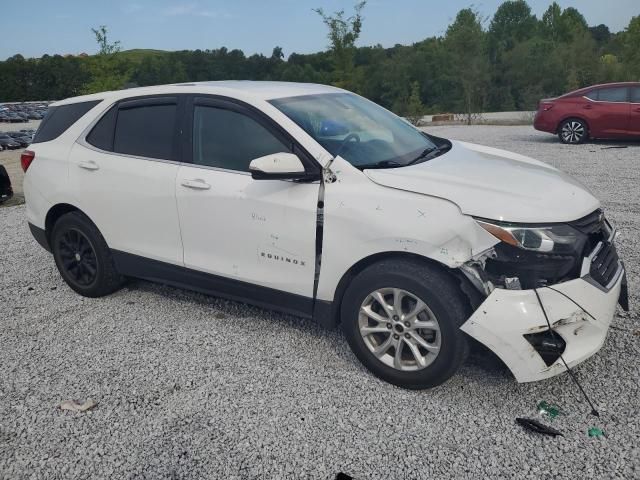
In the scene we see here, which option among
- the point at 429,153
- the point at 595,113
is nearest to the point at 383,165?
the point at 429,153

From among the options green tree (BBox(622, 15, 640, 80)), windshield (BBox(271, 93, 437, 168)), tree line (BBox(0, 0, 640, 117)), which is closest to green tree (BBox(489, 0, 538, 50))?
tree line (BBox(0, 0, 640, 117))

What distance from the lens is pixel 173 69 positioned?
83.5 meters

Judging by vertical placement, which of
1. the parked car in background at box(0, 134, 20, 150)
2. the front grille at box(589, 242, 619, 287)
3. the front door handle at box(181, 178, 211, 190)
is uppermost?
the front door handle at box(181, 178, 211, 190)

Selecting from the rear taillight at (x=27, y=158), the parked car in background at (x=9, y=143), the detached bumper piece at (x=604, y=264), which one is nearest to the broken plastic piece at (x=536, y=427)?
the detached bumper piece at (x=604, y=264)

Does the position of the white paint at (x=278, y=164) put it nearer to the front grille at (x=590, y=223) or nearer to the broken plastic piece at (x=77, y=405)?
the front grille at (x=590, y=223)

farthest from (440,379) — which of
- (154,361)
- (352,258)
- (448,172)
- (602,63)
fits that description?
(602,63)

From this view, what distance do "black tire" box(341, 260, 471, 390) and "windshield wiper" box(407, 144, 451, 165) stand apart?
32.4 inches

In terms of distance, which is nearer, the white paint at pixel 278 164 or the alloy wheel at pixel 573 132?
the white paint at pixel 278 164

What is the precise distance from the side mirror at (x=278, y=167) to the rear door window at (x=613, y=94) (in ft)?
38.9

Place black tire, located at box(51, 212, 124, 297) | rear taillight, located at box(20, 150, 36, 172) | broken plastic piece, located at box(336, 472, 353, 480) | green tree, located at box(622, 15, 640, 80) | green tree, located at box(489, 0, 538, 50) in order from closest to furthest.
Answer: broken plastic piece, located at box(336, 472, 353, 480)
black tire, located at box(51, 212, 124, 297)
rear taillight, located at box(20, 150, 36, 172)
green tree, located at box(622, 15, 640, 80)
green tree, located at box(489, 0, 538, 50)

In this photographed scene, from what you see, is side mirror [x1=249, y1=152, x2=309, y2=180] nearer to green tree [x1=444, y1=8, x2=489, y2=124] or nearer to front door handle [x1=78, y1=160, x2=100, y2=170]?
front door handle [x1=78, y1=160, x2=100, y2=170]

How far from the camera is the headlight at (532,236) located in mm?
2863

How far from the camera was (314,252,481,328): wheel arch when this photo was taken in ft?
9.63

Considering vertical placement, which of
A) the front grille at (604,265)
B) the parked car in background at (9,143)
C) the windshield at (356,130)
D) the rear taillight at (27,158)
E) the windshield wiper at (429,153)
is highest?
the windshield at (356,130)
